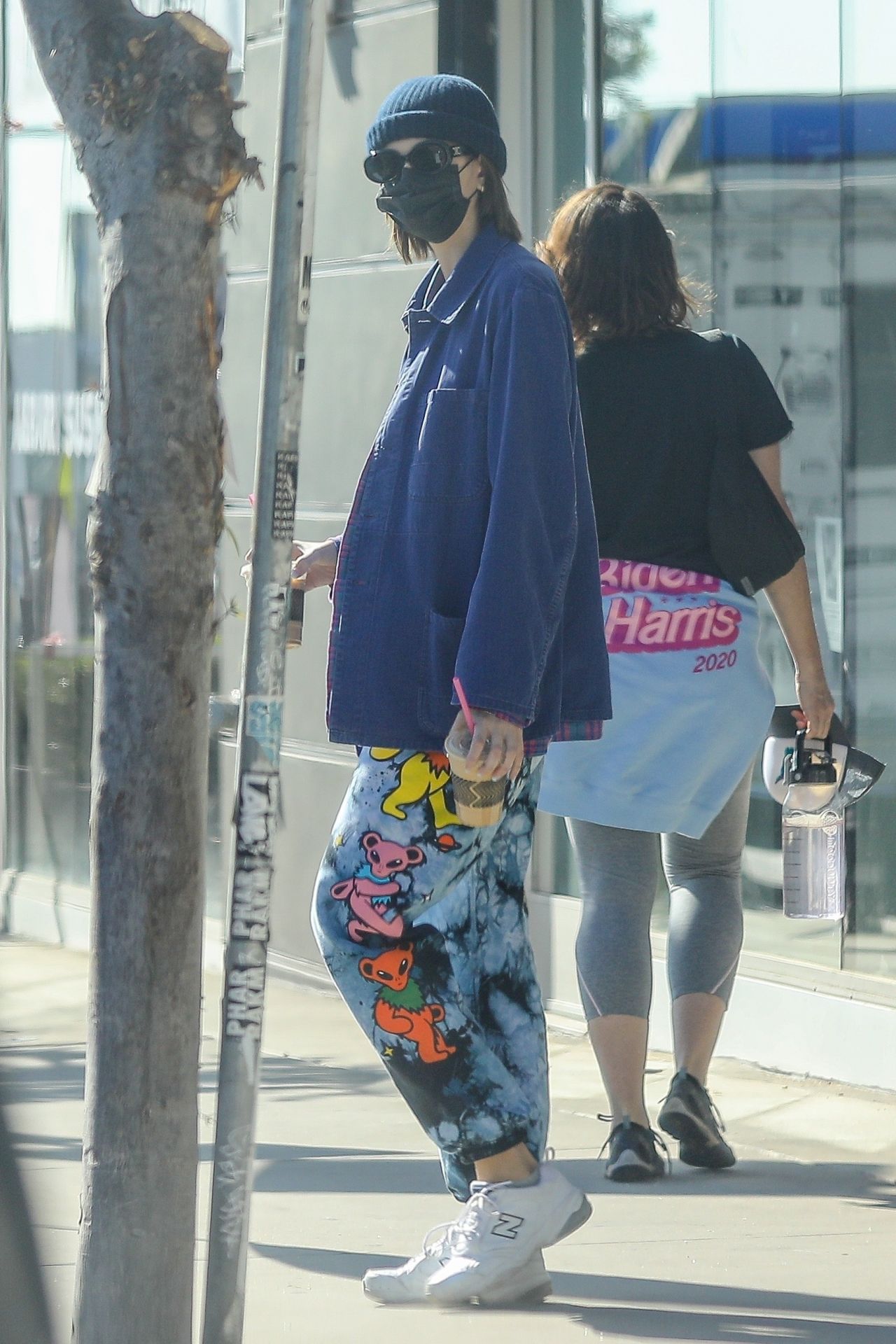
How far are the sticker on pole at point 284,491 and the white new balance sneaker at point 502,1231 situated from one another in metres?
1.19

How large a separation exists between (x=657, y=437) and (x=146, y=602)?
1.67m

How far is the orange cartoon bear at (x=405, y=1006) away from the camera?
3.22 metres

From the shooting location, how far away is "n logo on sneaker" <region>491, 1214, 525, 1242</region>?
10.7 feet

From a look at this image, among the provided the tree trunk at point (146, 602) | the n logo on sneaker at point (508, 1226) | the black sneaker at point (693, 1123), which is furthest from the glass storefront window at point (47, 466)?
the tree trunk at point (146, 602)

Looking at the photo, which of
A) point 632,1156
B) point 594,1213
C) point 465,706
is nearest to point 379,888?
point 465,706

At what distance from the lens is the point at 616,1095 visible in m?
4.12

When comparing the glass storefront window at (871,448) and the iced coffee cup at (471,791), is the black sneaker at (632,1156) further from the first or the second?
the iced coffee cup at (471,791)

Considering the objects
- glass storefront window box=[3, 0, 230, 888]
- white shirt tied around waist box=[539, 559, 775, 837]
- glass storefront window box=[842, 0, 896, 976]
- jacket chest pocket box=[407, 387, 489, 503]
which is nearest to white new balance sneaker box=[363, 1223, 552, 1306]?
white shirt tied around waist box=[539, 559, 775, 837]

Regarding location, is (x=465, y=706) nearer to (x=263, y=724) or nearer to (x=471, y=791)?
(x=471, y=791)

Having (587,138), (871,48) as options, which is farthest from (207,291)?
(587,138)

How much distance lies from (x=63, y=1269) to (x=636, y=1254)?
1008 mm

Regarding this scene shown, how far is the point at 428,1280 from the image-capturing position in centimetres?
335

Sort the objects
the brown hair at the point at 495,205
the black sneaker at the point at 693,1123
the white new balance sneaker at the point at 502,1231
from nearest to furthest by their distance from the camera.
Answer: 1. the white new balance sneaker at the point at 502,1231
2. the brown hair at the point at 495,205
3. the black sneaker at the point at 693,1123

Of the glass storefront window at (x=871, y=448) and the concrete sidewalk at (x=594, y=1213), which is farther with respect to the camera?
the glass storefront window at (x=871, y=448)
